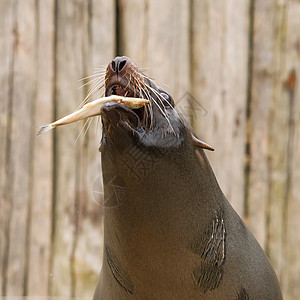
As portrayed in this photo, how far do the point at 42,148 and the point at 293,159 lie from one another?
145 centimetres

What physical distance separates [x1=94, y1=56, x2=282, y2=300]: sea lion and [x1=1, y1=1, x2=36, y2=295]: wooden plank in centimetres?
157

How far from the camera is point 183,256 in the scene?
4.80ft

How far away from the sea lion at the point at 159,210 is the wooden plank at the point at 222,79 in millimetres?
1663

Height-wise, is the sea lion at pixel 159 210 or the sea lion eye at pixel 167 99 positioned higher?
the sea lion eye at pixel 167 99

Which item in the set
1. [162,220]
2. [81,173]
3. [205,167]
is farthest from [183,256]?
[81,173]

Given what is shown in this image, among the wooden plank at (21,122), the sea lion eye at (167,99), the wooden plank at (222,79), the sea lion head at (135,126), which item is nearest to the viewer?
the sea lion head at (135,126)

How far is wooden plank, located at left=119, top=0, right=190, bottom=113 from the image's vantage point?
125 inches

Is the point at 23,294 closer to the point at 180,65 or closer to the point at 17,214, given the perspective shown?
the point at 17,214

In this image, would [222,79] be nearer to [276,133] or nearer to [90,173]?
[276,133]

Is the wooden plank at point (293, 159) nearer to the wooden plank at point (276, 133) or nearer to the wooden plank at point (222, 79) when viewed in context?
the wooden plank at point (276, 133)

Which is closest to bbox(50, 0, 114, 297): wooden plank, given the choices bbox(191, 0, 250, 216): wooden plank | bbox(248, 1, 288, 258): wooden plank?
bbox(191, 0, 250, 216): wooden plank

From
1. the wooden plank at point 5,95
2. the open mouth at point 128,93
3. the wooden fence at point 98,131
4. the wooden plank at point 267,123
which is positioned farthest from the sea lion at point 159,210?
the wooden plank at point 267,123

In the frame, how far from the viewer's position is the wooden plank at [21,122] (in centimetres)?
307

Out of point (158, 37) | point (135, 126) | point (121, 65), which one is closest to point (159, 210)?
point (135, 126)
